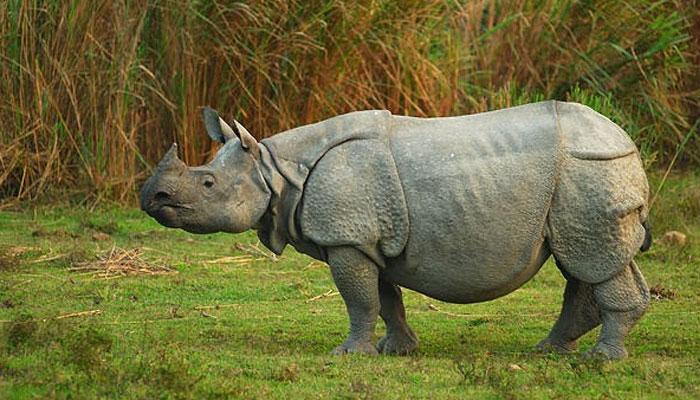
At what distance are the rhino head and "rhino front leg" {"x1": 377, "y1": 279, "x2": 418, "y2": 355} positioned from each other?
78 centimetres

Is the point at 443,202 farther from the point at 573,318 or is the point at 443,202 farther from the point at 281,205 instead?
the point at 573,318

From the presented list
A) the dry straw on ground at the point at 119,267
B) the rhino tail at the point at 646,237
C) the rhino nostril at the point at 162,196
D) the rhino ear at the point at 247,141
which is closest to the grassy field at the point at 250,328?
the dry straw on ground at the point at 119,267

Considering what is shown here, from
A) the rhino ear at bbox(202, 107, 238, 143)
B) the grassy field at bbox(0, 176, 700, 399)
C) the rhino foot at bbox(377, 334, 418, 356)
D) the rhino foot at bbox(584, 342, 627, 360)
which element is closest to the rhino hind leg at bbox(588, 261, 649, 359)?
the rhino foot at bbox(584, 342, 627, 360)

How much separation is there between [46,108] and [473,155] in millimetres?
5222

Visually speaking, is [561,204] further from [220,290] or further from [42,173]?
[42,173]

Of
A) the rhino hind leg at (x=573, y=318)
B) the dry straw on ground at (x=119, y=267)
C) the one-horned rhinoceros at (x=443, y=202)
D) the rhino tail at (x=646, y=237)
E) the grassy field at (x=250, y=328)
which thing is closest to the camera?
the grassy field at (x=250, y=328)

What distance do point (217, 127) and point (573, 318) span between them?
73.1 inches

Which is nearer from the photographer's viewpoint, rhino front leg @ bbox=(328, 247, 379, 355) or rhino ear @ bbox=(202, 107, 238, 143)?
rhino front leg @ bbox=(328, 247, 379, 355)

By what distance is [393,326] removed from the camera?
682cm

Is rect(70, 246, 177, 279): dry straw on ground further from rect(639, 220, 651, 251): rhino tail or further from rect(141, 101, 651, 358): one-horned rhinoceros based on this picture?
rect(639, 220, 651, 251): rhino tail

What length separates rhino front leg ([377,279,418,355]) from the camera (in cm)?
682

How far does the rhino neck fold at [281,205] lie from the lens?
6.45m

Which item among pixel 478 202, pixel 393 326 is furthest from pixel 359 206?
pixel 393 326

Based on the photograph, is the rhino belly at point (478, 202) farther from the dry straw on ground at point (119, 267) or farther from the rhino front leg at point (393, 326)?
the dry straw on ground at point (119, 267)
